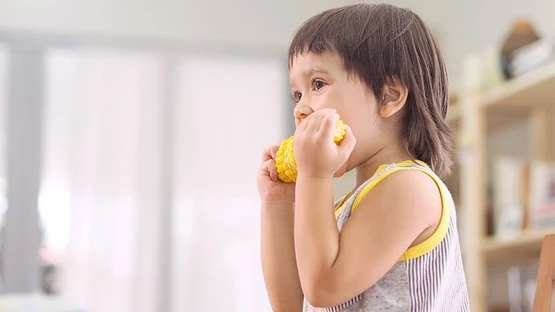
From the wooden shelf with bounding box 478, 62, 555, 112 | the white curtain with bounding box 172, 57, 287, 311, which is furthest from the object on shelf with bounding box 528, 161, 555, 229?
the white curtain with bounding box 172, 57, 287, 311

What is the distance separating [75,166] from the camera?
3.66m

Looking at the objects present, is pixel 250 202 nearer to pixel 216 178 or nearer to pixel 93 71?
pixel 216 178

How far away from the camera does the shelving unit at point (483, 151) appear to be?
2.75m

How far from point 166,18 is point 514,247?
1.96m

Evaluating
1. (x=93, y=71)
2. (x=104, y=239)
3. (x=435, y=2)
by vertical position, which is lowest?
(x=104, y=239)

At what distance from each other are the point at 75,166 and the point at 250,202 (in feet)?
2.65

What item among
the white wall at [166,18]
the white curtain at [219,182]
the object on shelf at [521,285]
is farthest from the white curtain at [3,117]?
the object on shelf at [521,285]

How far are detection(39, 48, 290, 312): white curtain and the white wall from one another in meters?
0.12

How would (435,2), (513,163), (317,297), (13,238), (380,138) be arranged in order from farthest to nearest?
(435,2) → (13,238) → (513,163) → (380,138) → (317,297)

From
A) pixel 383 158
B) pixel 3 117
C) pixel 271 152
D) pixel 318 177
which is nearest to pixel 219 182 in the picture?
pixel 3 117

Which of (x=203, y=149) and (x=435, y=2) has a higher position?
(x=435, y=2)

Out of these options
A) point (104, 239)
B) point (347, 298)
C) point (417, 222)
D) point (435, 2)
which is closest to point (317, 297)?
point (347, 298)

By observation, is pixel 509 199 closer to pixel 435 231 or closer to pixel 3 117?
pixel 435 231

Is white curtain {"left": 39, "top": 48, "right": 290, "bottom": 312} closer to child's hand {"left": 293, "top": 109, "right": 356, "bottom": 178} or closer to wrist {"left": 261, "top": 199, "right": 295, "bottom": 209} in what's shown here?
wrist {"left": 261, "top": 199, "right": 295, "bottom": 209}
